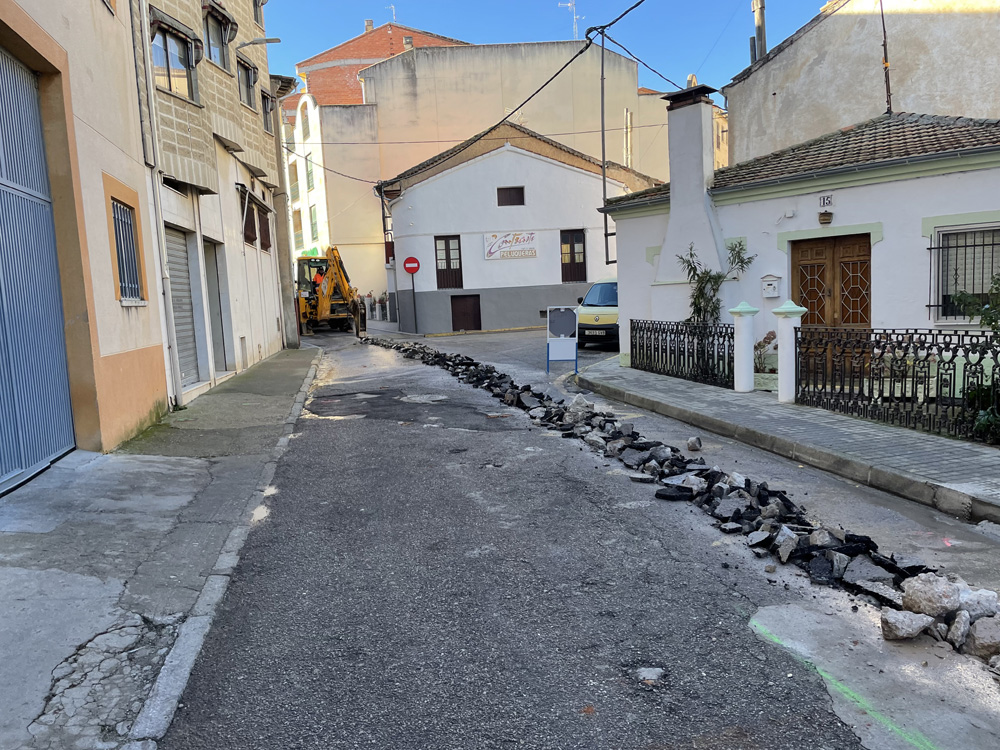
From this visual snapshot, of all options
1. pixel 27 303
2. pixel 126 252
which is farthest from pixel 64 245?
pixel 126 252

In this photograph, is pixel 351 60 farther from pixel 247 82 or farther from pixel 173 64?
pixel 173 64

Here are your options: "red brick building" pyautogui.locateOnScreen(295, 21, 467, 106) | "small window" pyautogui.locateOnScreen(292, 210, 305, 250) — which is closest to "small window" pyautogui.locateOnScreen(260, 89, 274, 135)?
"small window" pyautogui.locateOnScreen(292, 210, 305, 250)

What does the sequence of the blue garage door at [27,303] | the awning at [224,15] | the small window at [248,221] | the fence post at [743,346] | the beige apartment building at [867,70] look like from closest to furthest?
the blue garage door at [27,303] < the fence post at [743,346] < the awning at [224,15] < the beige apartment building at [867,70] < the small window at [248,221]

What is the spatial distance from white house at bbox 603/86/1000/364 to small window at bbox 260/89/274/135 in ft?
35.4

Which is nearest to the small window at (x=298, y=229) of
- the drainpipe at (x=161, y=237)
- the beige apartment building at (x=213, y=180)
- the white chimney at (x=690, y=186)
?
the beige apartment building at (x=213, y=180)

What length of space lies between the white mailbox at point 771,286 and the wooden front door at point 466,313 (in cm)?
1904

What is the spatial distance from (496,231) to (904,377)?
77.6 feet

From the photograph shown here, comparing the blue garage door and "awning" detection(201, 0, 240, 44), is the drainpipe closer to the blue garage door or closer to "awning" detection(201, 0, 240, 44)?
the blue garage door

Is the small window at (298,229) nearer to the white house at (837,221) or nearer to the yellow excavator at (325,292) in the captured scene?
the yellow excavator at (325,292)

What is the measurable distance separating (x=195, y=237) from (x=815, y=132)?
15998 mm

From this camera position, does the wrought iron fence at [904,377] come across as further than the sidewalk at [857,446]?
Yes

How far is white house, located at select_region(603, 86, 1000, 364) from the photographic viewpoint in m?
10.4

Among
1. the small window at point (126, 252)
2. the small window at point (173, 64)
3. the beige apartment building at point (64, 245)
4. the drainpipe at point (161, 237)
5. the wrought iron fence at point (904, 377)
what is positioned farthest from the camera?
the small window at point (173, 64)

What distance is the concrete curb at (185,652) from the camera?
294 cm
